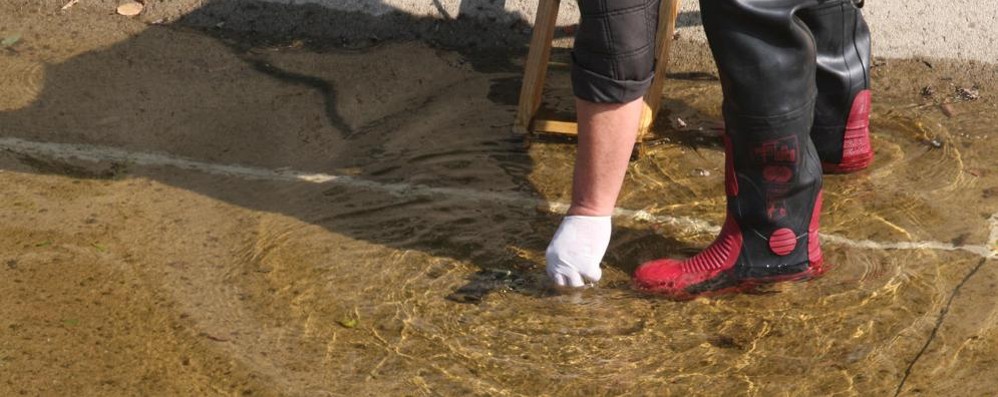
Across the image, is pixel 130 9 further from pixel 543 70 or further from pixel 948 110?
pixel 948 110

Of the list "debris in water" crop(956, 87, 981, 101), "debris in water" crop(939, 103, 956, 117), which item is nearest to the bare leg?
"debris in water" crop(939, 103, 956, 117)

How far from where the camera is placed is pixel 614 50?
3051 mm

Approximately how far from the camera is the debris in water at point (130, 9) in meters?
5.11

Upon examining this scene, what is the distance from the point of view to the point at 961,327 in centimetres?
319

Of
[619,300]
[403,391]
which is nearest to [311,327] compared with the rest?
[403,391]

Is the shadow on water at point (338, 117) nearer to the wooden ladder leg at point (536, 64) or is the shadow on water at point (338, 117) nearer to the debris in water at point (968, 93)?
the wooden ladder leg at point (536, 64)

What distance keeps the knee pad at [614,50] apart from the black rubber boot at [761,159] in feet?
0.59

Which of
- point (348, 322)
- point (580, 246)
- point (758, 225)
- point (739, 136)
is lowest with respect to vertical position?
point (348, 322)

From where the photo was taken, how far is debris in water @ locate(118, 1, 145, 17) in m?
5.11

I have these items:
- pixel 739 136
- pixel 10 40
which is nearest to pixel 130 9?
pixel 10 40

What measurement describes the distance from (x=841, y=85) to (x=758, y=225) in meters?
0.75

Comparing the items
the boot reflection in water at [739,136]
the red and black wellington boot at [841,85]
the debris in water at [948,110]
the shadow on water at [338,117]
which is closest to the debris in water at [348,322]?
the shadow on water at [338,117]

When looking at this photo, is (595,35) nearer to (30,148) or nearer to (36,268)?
(36,268)

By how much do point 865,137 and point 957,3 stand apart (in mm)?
952
